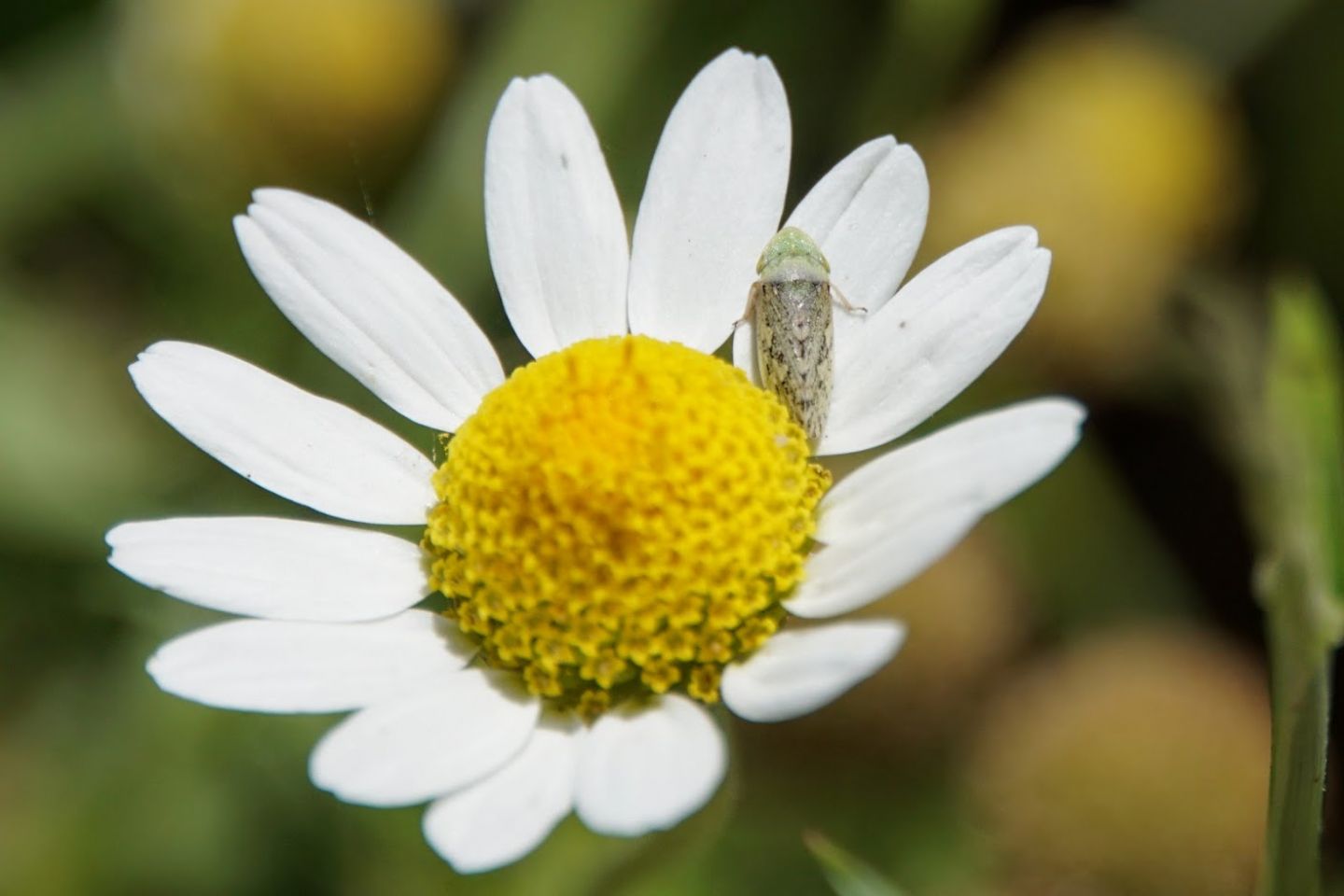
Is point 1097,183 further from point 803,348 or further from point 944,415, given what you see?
point 803,348

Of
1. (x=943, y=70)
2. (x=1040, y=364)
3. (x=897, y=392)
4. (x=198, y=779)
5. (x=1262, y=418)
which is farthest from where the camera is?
(x=943, y=70)

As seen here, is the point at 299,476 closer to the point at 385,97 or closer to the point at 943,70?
the point at 385,97

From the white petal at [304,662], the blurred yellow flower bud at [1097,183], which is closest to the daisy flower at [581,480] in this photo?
the white petal at [304,662]

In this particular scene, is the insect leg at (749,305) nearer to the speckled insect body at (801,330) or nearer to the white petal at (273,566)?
the speckled insect body at (801,330)

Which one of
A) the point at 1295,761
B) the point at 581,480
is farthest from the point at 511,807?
the point at 1295,761

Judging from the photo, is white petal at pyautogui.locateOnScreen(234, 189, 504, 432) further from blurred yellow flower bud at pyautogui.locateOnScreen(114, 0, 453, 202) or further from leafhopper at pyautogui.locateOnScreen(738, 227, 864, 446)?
blurred yellow flower bud at pyautogui.locateOnScreen(114, 0, 453, 202)

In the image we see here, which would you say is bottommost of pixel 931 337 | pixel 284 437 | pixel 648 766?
pixel 648 766

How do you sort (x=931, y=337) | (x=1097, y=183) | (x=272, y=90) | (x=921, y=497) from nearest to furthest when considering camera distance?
(x=921, y=497), (x=931, y=337), (x=1097, y=183), (x=272, y=90)

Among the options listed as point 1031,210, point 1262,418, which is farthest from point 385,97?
point 1262,418

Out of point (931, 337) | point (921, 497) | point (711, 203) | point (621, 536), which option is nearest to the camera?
point (921, 497)
